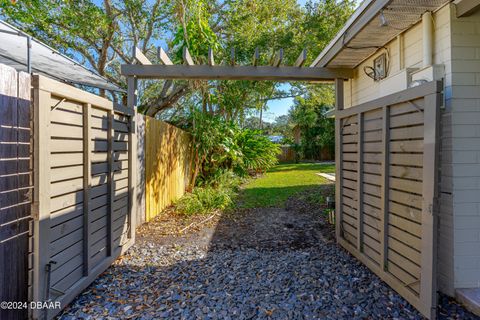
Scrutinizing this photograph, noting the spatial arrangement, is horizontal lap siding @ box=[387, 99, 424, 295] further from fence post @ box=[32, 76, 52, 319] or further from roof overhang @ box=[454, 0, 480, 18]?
fence post @ box=[32, 76, 52, 319]

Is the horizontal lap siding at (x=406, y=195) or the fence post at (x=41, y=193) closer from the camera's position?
the fence post at (x=41, y=193)

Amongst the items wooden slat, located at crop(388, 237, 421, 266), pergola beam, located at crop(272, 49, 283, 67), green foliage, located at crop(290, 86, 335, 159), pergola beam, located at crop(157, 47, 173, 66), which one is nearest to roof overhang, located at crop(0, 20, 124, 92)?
pergola beam, located at crop(157, 47, 173, 66)

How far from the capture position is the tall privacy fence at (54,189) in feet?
6.06

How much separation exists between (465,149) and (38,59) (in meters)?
4.63

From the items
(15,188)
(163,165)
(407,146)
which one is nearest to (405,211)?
(407,146)

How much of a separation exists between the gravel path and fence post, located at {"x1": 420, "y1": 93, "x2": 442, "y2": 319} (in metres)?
0.27

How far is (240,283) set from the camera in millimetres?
2656

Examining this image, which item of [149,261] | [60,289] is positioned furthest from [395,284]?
[60,289]

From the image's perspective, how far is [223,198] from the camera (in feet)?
19.2

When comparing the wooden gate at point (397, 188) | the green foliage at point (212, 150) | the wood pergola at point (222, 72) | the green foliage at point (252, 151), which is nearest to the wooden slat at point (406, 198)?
the wooden gate at point (397, 188)

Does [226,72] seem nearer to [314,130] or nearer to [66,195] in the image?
[66,195]

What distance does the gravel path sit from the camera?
2191 mm

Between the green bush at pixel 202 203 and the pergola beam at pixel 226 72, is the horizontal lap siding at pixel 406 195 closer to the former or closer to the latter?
the pergola beam at pixel 226 72

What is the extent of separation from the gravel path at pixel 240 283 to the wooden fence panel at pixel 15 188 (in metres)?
0.50
